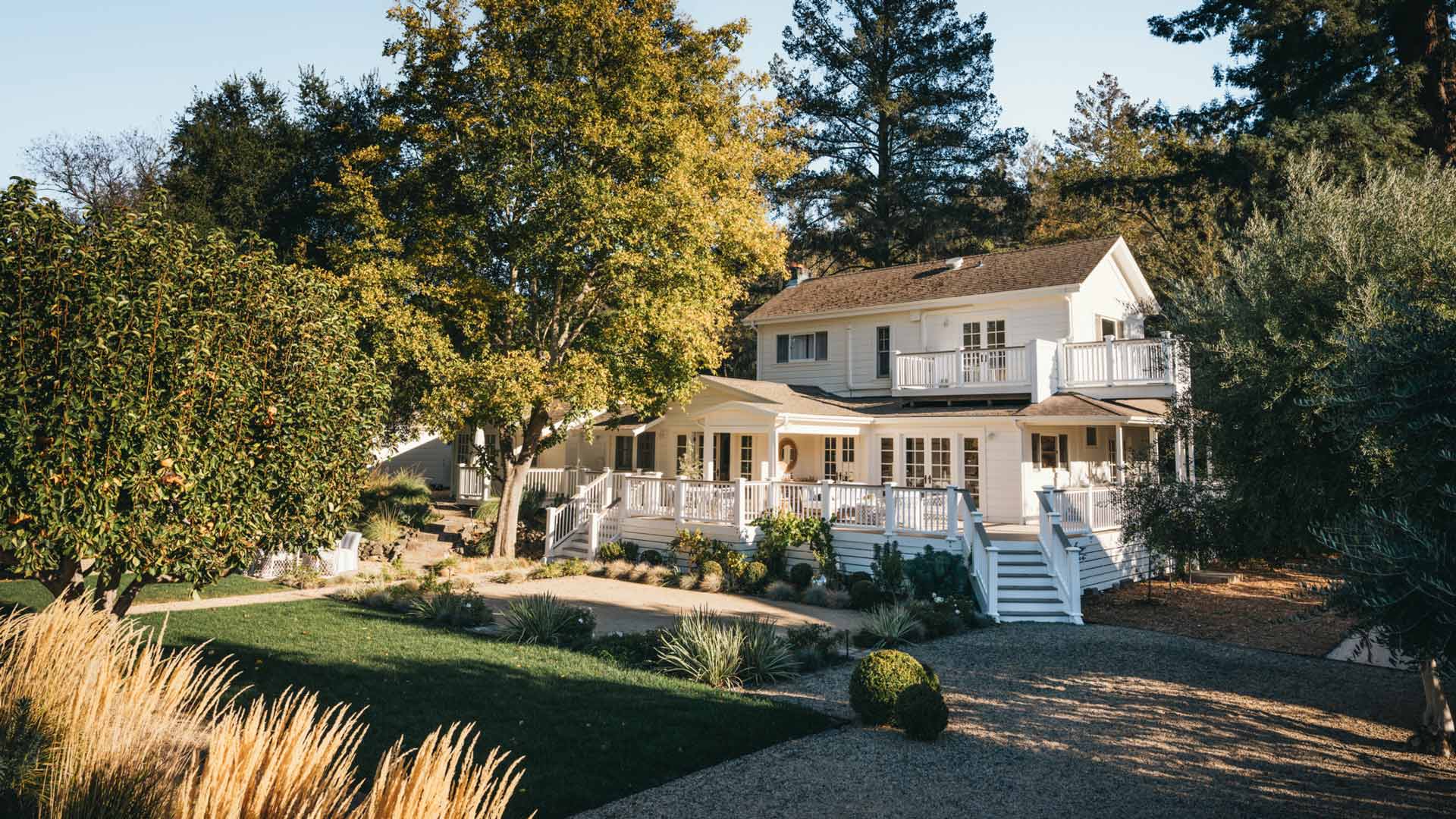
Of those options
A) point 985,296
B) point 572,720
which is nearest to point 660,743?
point 572,720

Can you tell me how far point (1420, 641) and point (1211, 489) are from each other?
9.92 meters

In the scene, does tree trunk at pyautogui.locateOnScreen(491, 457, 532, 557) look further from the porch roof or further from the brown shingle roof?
the brown shingle roof

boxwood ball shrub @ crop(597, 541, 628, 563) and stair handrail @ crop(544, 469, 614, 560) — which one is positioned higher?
stair handrail @ crop(544, 469, 614, 560)

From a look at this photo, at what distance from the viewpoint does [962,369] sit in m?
21.5

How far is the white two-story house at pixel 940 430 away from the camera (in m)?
16.9

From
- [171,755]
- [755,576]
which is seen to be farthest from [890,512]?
[171,755]

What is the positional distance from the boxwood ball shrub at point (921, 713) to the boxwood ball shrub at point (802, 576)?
28.4ft

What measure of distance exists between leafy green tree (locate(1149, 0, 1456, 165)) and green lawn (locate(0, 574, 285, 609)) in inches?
1041

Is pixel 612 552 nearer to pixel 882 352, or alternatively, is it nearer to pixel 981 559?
pixel 981 559

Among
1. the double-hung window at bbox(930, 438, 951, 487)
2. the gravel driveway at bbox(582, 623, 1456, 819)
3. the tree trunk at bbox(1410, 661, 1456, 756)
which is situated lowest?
the gravel driveway at bbox(582, 623, 1456, 819)

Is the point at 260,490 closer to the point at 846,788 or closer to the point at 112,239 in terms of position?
the point at 112,239

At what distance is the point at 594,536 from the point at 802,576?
6327mm

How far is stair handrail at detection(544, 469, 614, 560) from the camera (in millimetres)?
21266

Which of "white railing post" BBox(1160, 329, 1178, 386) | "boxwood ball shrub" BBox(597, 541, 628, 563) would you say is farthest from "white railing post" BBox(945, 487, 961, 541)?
"boxwood ball shrub" BBox(597, 541, 628, 563)
